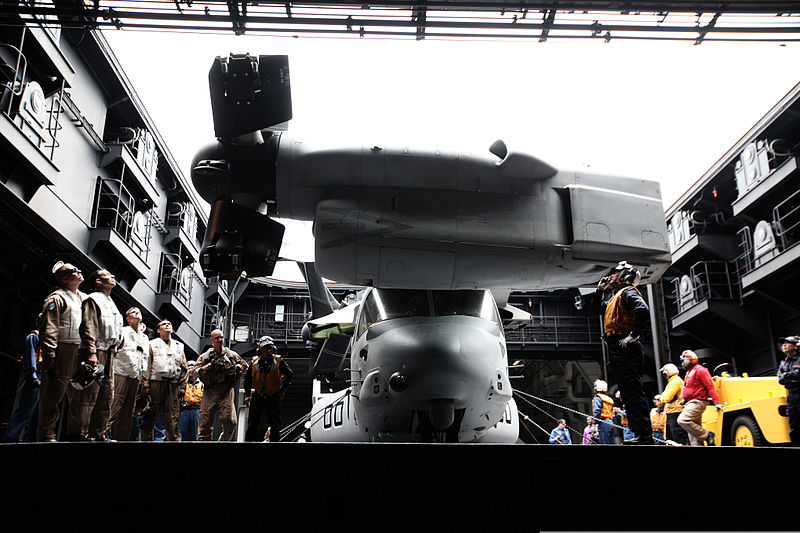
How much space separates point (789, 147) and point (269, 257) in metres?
17.6

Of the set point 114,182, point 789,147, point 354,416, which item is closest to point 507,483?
point 354,416

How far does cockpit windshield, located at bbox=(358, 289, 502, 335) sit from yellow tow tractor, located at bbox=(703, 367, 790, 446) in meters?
6.86

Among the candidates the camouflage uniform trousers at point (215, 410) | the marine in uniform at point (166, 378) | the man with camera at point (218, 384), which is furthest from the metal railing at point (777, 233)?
the marine in uniform at point (166, 378)

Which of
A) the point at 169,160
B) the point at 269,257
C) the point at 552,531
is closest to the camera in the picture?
the point at 552,531

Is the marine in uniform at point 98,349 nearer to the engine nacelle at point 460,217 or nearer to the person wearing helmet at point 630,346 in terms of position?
the engine nacelle at point 460,217

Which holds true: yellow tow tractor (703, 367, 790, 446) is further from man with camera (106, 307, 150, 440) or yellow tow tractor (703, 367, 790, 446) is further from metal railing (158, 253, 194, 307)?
metal railing (158, 253, 194, 307)

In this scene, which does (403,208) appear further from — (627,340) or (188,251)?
(188,251)

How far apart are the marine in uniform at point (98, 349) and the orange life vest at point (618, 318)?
19.3 feet

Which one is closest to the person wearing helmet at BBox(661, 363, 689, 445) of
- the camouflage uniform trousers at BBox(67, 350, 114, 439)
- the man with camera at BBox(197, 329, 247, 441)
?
the man with camera at BBox(197, 329, 247, 441)

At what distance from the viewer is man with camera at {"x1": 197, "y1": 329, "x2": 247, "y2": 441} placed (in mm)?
9844

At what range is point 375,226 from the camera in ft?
15.9

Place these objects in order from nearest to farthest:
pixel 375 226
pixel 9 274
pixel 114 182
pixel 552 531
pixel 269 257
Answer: pixel 552 531, pixel 375 226, pixel 269 257, pixel 9 274, pixel 114 182

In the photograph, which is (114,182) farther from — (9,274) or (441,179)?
(441,179)

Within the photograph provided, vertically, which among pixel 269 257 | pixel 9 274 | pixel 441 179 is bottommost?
pixel 269 257
